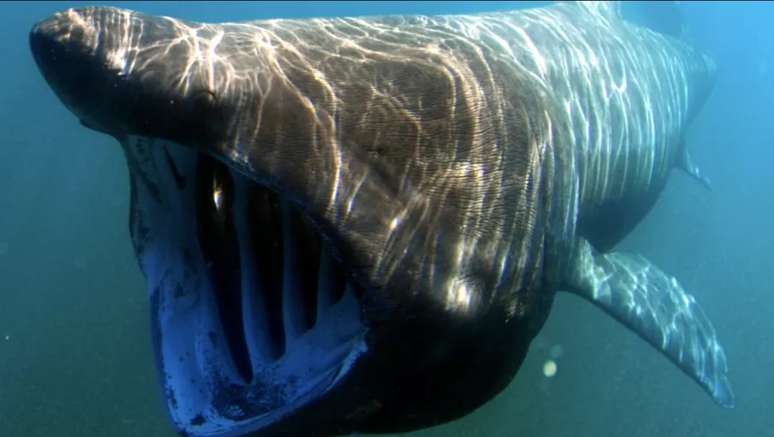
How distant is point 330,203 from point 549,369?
8368 mm

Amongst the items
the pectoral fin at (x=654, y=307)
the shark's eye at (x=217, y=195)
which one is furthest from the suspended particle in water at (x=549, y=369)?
the shark's eye at (x=217, y=195)

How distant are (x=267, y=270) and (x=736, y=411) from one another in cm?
1086

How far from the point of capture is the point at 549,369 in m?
10.0

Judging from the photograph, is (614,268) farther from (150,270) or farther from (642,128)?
(150,270)

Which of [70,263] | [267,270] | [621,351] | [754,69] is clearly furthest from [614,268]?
[754,69]

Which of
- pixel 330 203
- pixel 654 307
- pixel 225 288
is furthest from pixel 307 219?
pixel 654 307

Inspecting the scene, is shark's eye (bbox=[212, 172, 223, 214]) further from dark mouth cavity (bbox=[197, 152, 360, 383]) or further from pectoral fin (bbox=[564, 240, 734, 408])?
pectoral fin (bbox=[564, 240, 734, 408])

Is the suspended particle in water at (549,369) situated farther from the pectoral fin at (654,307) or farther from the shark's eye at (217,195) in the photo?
the shark's eye at (217,195)

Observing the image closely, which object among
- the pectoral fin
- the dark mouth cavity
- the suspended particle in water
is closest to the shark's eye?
the dark mouth cavity

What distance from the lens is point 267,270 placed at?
3633 millimetres

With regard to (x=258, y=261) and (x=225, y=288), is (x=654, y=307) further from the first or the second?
(x=225, y=288)

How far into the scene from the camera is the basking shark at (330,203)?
248 centimetres

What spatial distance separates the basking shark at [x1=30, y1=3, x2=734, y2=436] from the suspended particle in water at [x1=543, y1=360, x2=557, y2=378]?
6355mm

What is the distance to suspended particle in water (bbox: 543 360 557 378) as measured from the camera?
9.90 meters
